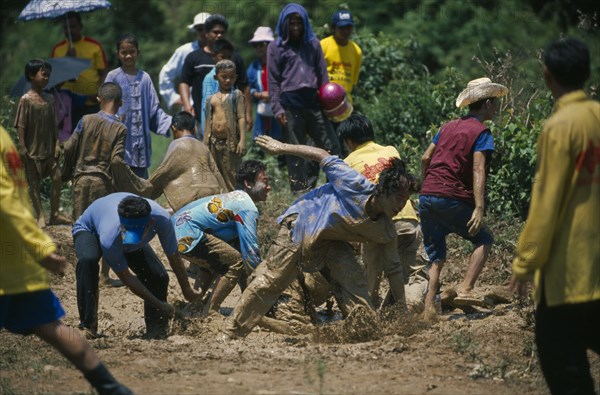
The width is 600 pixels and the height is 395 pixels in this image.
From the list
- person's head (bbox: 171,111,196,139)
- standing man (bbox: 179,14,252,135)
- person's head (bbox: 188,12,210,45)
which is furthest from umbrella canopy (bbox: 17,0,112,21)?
person's head (bbox: 171,111,196,139)

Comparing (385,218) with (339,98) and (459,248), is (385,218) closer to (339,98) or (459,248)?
(459,248)

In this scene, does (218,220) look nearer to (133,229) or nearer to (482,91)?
(133,229)

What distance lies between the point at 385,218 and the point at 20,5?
16.4m

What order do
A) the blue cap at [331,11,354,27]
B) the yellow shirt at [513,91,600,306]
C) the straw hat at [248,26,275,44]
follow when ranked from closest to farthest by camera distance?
the yellow shirt at [513,91,600,306], the blue cap at [331,11,354,27], the straw hat at [248,26,275,44]

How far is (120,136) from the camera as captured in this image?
941 cm

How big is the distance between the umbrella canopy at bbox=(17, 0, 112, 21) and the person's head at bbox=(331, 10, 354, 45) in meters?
2.71

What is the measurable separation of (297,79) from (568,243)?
6219mm

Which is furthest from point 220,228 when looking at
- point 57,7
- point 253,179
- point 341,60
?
point 57,7

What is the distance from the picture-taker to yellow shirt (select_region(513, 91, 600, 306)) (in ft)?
16.7

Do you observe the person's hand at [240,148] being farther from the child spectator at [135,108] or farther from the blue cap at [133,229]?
the blue cap at [133,229]

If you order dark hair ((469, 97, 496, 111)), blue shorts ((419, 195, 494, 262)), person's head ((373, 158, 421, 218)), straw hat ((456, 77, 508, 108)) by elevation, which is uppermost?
straw hat ((456, 77, 508, 108))

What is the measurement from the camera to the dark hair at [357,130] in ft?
26.9

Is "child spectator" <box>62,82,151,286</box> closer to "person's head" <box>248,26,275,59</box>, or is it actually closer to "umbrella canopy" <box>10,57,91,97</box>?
"umbrella canopy" <box>10,57,91,97</box>

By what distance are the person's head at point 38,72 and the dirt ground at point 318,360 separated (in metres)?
3.08
